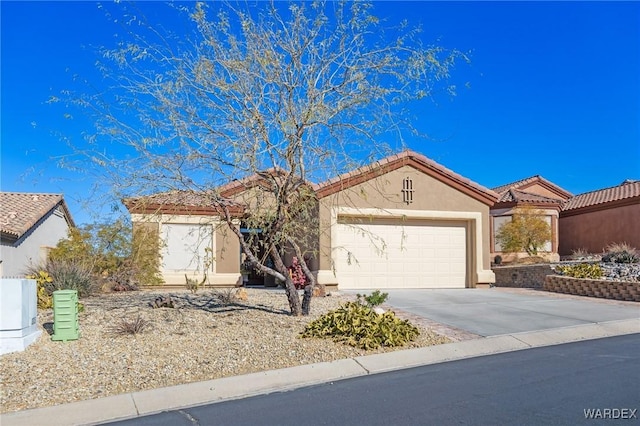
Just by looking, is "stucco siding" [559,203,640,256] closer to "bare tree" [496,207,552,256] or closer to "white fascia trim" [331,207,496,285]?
"bare tree" [496,207,552,256]

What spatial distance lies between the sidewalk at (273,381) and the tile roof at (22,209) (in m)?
13.3

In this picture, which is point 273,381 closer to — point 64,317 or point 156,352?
point 156,352

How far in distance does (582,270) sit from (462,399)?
42.5 ft

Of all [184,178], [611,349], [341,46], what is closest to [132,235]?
[184,178]

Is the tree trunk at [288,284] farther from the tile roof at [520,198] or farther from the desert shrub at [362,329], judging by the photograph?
the tile roof at [520,198]

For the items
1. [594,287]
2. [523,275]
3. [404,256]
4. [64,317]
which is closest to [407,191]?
[404,256]

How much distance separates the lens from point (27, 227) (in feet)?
63.5

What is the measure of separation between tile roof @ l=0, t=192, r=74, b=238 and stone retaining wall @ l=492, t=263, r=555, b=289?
58.9 feet

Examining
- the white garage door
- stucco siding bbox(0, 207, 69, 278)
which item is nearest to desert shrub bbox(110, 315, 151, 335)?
the white garage door

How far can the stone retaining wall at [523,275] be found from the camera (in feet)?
61.5

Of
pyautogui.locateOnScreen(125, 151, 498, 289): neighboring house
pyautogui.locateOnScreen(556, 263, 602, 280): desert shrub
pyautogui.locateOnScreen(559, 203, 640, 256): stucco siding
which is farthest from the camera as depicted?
pyautogui.locateOnScreen(559, 203, 640, 256): stucco siding

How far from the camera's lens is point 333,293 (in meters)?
15.8

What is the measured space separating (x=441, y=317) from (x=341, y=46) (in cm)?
606

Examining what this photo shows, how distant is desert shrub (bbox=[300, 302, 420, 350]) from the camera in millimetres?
8922
